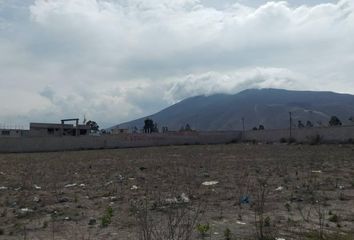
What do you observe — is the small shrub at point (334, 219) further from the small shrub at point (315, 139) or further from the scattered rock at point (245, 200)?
the small shrub at point (315, 139)

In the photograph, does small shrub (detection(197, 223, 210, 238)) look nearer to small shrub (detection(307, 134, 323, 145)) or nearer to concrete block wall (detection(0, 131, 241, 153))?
small shrub (detection(307, 134, 323, 145))

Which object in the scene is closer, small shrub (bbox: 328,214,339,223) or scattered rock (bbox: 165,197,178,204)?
small shrub (bbox: 328,214,339,223)

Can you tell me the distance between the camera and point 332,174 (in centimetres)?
1717

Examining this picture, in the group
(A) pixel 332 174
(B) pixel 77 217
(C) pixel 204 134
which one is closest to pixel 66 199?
(B) pixel 77 217

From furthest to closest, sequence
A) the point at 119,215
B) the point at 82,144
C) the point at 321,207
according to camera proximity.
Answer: the point at 82,144 < the point at 321,207 < the point at 119,215

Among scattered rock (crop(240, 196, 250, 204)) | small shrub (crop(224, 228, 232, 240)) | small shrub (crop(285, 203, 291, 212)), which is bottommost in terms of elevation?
small shrub (crop(224, 228, 232, 240))

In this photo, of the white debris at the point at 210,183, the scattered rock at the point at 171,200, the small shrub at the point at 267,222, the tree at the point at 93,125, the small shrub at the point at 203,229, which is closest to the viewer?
the small shrub at the point at 203,229

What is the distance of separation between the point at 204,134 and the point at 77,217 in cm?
5778

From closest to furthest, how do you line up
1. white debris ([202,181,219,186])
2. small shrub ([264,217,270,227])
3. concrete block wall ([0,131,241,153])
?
small shrub ([264,217,270,227]) < white debris ([202,181,219,186]) < concrete block wall ([0,131,241,153])

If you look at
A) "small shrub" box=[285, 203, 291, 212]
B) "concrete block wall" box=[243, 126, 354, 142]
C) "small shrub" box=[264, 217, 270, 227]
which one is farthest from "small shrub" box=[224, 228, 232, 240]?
"concrete block wall" box=[243, 126, 354, 142]

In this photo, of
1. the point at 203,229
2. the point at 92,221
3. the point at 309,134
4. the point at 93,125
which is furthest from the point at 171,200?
the point at 93,125

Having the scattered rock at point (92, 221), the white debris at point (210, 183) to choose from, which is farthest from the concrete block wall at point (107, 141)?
the scattered rock at point (92, 221)

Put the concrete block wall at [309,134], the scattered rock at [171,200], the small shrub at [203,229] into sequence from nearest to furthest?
the small shrub at [203,229]
the scattered rock at [171,200]
the concrete block wall at [309,134]

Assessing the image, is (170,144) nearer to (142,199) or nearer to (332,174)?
(332,174)
